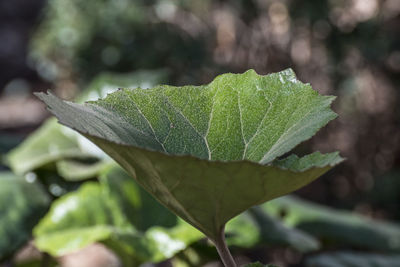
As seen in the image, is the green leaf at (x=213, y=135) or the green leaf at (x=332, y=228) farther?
the green leaf at (x=332, y=228)

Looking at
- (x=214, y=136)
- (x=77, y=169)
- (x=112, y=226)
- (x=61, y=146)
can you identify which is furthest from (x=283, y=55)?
(x=214, y=136)

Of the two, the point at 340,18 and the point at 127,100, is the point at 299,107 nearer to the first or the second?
the point at 127,100

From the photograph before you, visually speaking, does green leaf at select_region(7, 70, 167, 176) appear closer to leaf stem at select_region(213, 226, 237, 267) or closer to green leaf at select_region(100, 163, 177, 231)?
green leaf at select_region(100, 163, 177, 231)

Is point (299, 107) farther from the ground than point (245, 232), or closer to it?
farther from the ground

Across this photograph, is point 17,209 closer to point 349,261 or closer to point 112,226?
point 112,226

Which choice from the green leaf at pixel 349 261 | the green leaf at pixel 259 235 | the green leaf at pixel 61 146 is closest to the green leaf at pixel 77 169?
the green leaf at pixel 61 146

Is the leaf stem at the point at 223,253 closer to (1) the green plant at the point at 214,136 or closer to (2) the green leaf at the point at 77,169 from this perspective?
(1) the green plant at the point at 214,136

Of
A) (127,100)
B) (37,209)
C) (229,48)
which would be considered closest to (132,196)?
(37,209)
